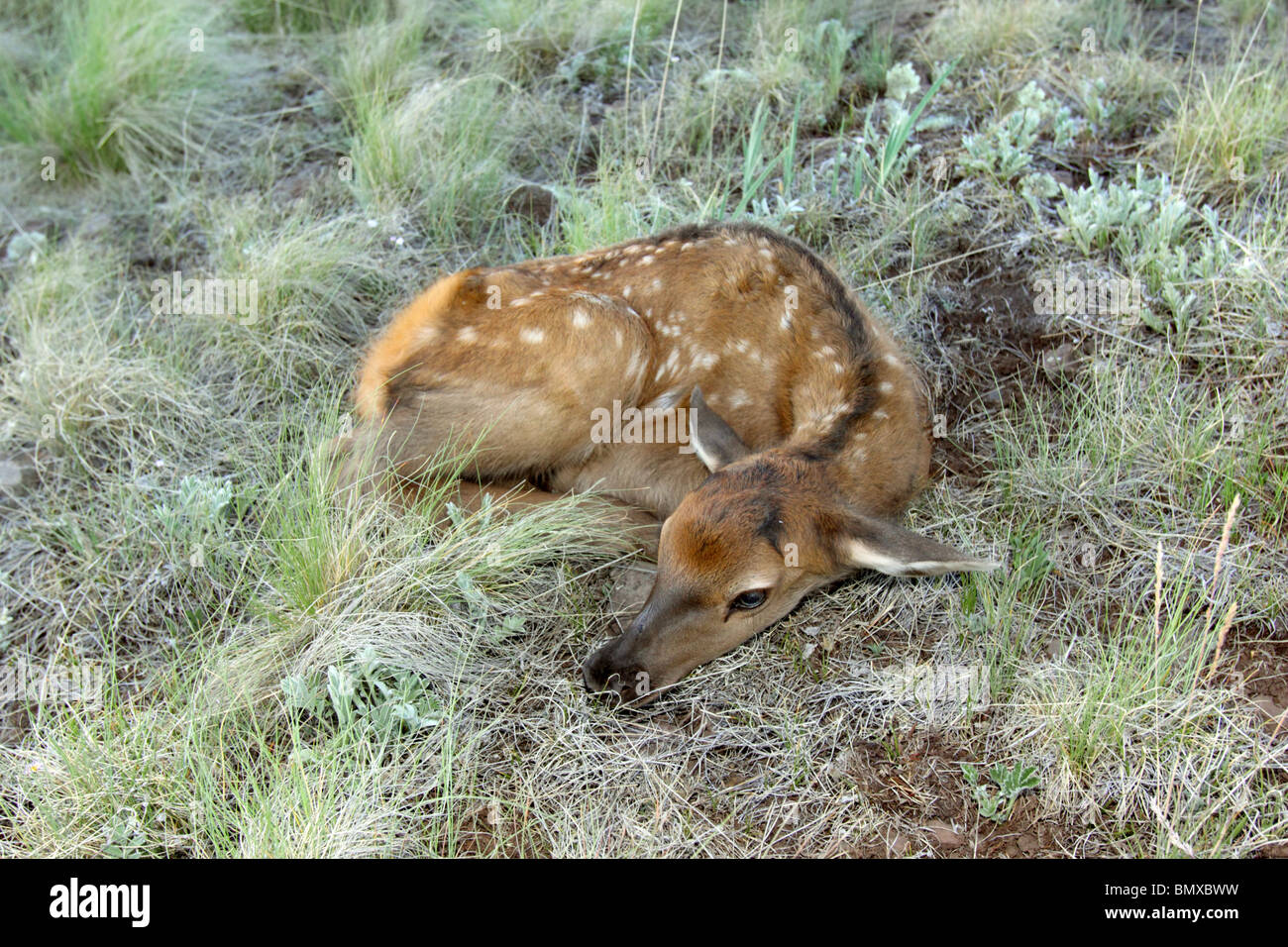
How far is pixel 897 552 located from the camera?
140 inches

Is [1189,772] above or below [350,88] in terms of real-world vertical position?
below

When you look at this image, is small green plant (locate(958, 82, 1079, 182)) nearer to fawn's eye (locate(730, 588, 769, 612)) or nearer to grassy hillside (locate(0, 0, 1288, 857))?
grassy hillside (locate(0, 0, 1288, 857))

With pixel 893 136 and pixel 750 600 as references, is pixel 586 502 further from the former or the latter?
pixel 893 136

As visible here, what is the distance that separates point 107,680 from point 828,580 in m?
2.57

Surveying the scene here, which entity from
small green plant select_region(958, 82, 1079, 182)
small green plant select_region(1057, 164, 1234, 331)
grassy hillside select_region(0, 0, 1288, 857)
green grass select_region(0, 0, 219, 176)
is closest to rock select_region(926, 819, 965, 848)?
grassy hillside select_region(0, 0, 1288, 857)

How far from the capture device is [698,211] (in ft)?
18.7

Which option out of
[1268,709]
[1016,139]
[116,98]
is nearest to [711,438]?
[1268,709]

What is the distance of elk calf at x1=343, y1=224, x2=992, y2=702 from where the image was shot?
4121mm

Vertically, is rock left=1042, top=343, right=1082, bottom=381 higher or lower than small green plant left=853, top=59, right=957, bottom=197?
lower

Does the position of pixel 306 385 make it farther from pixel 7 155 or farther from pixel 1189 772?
pixel 1189 772

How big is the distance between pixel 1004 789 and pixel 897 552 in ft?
2.48

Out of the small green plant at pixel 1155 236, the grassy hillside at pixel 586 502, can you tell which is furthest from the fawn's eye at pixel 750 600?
the small green plant at pixel 1155 236

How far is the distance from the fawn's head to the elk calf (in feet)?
0.28

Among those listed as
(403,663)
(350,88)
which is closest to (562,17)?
(350,88)
